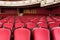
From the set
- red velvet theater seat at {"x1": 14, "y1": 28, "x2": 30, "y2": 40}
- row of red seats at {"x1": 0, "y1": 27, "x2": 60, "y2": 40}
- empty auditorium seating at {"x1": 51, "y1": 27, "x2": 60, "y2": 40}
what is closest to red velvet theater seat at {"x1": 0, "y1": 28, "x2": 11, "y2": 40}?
row of red seats at {"x1": 0, "y1": 27, "x2": 60, "y2": 40}

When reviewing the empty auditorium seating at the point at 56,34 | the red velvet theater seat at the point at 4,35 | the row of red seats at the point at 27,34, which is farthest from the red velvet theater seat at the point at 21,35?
the empty auditorium seating at the point at 56,34

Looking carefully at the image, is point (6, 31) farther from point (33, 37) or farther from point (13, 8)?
point (13, 8)

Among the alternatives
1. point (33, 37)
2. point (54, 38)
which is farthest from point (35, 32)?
point (54, 38)

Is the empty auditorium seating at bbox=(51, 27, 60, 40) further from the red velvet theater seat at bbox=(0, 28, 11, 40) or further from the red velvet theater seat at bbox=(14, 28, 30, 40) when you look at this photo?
the red velvet theater seat at bbox=(0, 28, 11, 40)

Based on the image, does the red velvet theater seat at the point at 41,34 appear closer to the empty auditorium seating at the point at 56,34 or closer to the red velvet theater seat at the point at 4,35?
the empty auditorium seating at the point at 56,34

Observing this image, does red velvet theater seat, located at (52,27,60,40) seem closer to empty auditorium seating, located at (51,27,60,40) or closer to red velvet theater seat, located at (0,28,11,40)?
empty auditorium seating, located at (51,27,60,40)

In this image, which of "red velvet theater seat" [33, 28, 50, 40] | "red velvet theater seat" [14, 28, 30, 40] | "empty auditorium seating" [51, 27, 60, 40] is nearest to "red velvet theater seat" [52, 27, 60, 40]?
"empty auditorium seating" [51, 27, 60, 40]

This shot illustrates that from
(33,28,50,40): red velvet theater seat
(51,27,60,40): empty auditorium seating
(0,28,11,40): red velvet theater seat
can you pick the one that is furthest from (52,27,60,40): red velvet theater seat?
(0,28,11,40): red velvet theater seat

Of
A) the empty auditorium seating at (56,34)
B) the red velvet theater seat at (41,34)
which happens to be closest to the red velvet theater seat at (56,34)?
the empty auditorium seating at (56,34)

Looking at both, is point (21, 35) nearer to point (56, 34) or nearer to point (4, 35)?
point (4, 35)

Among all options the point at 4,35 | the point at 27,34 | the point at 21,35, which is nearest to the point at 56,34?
the point at 27,34

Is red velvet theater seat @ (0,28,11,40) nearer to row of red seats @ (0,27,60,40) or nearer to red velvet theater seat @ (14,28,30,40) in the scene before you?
row of red seats @ (0,27,60,40)

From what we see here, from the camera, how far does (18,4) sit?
848 inches

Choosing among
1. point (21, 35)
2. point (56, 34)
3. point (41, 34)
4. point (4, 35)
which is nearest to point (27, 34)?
point (21, 35)
